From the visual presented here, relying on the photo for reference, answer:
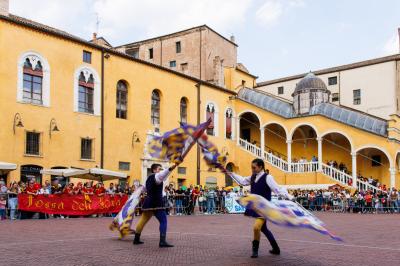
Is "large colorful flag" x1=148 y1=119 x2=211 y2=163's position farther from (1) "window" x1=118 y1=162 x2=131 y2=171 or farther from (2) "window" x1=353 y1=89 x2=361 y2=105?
(2) "window" x1=353 y1=89 x2=361 y2=105

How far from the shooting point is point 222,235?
14.8 m

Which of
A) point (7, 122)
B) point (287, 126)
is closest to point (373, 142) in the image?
point (287, 126)

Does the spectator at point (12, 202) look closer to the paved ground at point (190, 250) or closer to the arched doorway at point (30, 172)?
the arched doorway at point (30, 172)

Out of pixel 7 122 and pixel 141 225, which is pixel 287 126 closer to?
pixel 7 122

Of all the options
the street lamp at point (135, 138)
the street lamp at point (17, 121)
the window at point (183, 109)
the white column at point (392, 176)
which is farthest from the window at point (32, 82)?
the white column at point (392, 176)

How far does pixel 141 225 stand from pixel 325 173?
29.9 m

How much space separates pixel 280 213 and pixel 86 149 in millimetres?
23528

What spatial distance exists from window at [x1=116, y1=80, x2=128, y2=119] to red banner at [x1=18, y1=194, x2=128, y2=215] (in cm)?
1004

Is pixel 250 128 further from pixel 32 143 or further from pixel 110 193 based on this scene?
pixel 110 193

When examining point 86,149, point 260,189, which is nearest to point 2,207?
point 86,149

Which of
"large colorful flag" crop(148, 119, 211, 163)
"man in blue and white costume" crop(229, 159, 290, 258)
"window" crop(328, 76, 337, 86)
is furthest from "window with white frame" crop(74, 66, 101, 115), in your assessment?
"window" crop(328, 76, 337, 86)

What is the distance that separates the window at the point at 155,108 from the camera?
1452 inches

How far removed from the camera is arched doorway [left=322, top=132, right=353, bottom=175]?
43.1 m

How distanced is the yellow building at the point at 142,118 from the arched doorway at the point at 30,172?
6 centimetres
